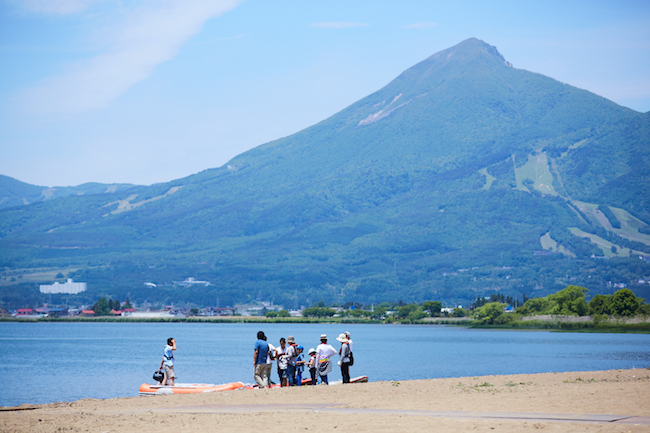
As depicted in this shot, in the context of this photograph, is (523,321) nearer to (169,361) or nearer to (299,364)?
(299,364)

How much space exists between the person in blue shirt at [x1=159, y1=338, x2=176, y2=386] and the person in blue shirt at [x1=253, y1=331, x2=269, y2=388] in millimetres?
2531

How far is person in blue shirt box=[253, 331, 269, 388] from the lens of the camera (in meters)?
24.3

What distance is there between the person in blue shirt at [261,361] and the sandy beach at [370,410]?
103 centimetres

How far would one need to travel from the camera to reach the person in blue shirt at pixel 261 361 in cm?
2428

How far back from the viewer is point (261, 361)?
24.5 meters

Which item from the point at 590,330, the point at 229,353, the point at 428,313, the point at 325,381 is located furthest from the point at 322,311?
the point at 325,381

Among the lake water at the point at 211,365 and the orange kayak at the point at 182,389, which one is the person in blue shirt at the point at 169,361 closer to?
the orange kayak at the point at 182,389

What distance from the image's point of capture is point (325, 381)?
24250 millimetres

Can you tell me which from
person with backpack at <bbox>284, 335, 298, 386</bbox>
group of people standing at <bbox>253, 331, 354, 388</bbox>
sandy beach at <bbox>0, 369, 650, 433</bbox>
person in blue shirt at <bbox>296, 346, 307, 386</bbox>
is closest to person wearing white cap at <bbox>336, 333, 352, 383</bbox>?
group of people standing at <bbox>253, 331, 354, 388</bbox>

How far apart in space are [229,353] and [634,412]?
164 ft

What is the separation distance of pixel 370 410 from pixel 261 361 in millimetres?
6875

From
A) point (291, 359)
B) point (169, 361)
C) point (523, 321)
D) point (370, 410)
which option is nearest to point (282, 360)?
point (291, 359)

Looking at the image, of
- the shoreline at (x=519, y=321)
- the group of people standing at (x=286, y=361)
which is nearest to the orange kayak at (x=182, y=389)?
the group of people standing at (x=286, y=361)

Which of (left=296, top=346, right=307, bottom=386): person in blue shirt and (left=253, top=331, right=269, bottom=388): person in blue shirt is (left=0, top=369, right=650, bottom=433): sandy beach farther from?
(left=296, top=346, right=307, bottom=386): person in blue shirt
